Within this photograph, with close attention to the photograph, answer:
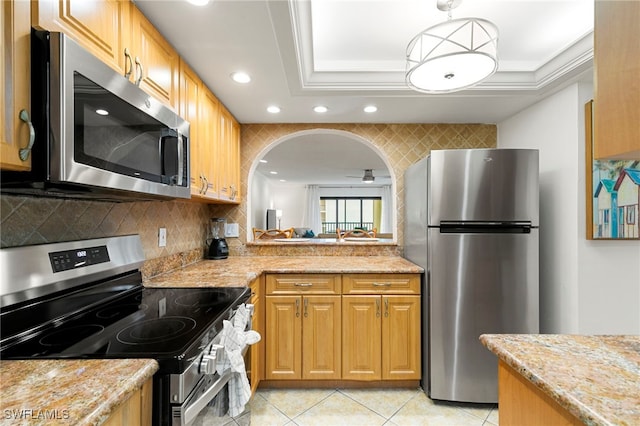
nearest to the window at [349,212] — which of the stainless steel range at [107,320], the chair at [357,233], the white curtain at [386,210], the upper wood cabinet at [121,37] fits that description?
the white curtain at [386,210]

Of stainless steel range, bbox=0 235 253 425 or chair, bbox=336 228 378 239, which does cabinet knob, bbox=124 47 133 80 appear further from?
chair, bbox=336 228 378 239

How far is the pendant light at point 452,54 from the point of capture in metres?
1.32

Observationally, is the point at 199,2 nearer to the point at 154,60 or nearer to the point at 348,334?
the point at 154,60

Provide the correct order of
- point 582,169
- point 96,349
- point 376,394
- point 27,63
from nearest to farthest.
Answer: point 27,63 < point 96,349 < point 582,169 < point 376,394

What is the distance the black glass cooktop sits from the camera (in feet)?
2.85

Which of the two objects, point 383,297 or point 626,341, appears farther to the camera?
point 383,297

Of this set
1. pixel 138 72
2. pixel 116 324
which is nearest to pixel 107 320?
pixel 116 324

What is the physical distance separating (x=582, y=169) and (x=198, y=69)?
2524 mm

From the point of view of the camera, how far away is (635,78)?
0.60 metres

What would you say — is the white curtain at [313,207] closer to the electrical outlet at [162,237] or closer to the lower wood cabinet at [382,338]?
the lower wood cabinet at [382,338]

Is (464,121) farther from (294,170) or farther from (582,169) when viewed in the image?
(294,170)

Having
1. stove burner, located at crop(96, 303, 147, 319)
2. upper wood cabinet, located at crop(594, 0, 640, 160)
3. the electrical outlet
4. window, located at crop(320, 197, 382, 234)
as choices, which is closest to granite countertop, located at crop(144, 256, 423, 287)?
the electrical outlet

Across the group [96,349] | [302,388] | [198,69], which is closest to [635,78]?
[96,349]

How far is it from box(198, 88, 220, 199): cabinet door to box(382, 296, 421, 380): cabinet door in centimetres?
147
